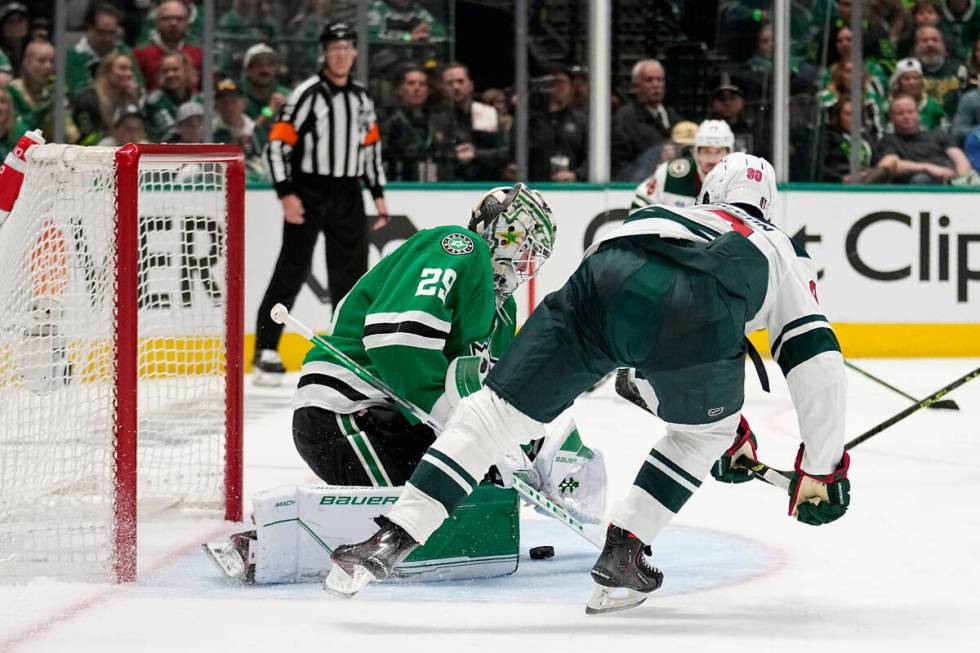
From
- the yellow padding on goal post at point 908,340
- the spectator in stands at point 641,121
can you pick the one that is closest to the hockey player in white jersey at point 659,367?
the yellow padding on goal post at point 908,340

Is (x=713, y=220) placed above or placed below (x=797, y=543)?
above

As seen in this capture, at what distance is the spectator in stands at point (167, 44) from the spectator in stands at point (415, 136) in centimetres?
89

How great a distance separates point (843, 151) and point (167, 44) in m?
3.07

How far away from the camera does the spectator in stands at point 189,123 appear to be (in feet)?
23.3

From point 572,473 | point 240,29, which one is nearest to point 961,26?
point 240,29

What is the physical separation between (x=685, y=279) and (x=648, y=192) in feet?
10.7

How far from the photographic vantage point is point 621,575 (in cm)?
254

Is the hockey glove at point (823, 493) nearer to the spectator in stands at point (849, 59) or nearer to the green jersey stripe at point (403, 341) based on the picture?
the green jersey stripe at point (403, 341)

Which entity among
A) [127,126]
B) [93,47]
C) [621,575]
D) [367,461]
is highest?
[93,47]

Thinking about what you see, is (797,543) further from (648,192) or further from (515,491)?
(648,192)

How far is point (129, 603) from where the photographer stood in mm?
2604

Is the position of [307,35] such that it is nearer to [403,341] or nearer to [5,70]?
[5,70]

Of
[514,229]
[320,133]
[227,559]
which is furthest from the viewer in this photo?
[320,133]

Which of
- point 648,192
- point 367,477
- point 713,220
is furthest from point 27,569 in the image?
point 648,192
